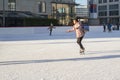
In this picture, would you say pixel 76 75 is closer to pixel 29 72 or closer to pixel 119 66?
pixel 29 72

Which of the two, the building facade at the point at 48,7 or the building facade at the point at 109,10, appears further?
the building facade at the point at 109,10

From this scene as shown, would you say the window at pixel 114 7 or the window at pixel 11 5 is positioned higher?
the window at pixel 114 7

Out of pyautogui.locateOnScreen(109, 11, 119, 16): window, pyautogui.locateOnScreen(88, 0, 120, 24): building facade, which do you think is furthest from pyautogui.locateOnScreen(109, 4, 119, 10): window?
pyautogui.locateOnScreen(109, 11, 119, 16): window

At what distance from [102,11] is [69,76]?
11325 cm

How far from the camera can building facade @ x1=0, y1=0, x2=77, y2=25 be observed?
52.9 m

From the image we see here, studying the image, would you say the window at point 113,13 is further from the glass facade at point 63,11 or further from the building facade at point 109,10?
the glass facade at point 63,11

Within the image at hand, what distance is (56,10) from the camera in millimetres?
60156

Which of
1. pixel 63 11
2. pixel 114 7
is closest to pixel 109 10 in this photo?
pixel 114 7

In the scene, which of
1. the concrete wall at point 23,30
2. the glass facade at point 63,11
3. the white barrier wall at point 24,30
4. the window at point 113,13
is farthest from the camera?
the window at point 113,13

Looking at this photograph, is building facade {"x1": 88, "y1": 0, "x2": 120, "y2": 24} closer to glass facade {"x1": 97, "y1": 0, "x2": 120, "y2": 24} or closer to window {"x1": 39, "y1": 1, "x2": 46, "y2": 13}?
glass facade {"x1": 97, "y1": 0, "x2": 120, "y2": 24}

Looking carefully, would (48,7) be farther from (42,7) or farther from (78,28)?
(78,28)

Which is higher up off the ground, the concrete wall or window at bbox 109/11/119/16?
window at bbox 109/11/119/16

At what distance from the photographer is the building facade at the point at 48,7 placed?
52.9m

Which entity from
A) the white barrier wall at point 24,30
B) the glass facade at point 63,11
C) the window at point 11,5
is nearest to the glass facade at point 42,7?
the glass facade at point 63,11
